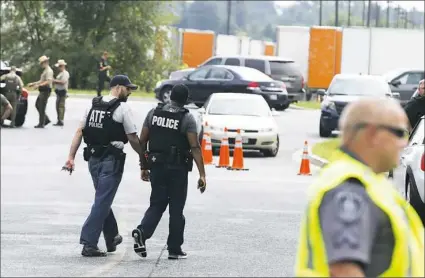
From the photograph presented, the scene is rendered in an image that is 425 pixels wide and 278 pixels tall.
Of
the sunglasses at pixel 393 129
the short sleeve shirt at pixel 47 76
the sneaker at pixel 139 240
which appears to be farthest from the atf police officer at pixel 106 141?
the short sleeve shirt at pixel 47 76

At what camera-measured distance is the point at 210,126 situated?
25.6 m

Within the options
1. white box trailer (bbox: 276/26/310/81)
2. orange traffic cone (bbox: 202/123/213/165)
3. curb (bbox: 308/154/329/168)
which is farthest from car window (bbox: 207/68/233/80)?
white box trailer (bbox: 276/26/310/81)

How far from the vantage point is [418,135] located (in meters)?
13.5

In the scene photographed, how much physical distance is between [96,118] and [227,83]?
1074 inches

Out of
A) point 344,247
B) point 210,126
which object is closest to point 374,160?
point 344,247

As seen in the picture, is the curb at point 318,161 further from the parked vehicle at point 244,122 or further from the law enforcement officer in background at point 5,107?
the law enforcement officer in background at point 5,107

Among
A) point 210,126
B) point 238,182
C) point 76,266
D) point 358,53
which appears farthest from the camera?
point 358,53

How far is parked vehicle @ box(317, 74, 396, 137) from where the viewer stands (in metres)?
31.4

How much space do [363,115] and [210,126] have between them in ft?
71.4

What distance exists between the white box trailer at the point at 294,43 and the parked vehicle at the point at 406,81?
14782 millimetres

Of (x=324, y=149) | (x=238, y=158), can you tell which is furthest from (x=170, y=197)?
(x=324, y=149)

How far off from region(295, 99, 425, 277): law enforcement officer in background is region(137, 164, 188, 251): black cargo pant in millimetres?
7342

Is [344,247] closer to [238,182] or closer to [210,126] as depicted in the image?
[238,182]

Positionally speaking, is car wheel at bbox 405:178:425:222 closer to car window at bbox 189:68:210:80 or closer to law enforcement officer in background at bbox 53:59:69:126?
law enforcement officer in background at bbox 53:59:69:126
